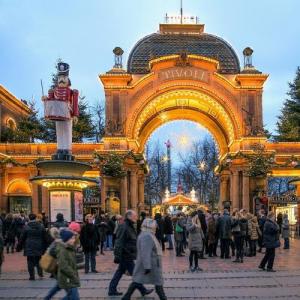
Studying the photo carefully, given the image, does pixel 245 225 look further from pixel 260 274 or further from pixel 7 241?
pixel 7 241

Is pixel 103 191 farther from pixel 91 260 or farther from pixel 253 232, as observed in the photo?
pixel 91 260

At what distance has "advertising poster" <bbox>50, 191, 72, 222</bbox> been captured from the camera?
20234mm

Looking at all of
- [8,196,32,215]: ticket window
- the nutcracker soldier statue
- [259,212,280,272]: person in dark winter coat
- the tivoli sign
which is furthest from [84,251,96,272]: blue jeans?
[8,196,32,215]: ticket window

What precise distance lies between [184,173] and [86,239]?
69.7 metres

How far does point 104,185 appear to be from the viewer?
4034 centimetres

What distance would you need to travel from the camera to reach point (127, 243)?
1271cm

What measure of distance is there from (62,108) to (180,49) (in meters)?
25.9

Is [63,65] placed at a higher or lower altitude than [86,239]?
higher

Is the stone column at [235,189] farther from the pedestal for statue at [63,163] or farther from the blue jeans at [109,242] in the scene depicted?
the pedestal for statue at [63,163]

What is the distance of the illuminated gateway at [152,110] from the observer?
4088 cm

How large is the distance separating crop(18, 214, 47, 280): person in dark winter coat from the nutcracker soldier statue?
5.06 m

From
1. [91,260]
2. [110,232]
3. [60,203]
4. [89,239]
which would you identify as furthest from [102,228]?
[89,239]

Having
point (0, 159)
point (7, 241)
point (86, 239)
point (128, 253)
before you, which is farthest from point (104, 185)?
point (128, 253)

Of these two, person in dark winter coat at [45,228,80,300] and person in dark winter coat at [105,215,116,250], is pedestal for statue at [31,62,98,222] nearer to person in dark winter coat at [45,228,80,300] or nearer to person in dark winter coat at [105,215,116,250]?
person in dark winter coat at [105,215,116,250]
